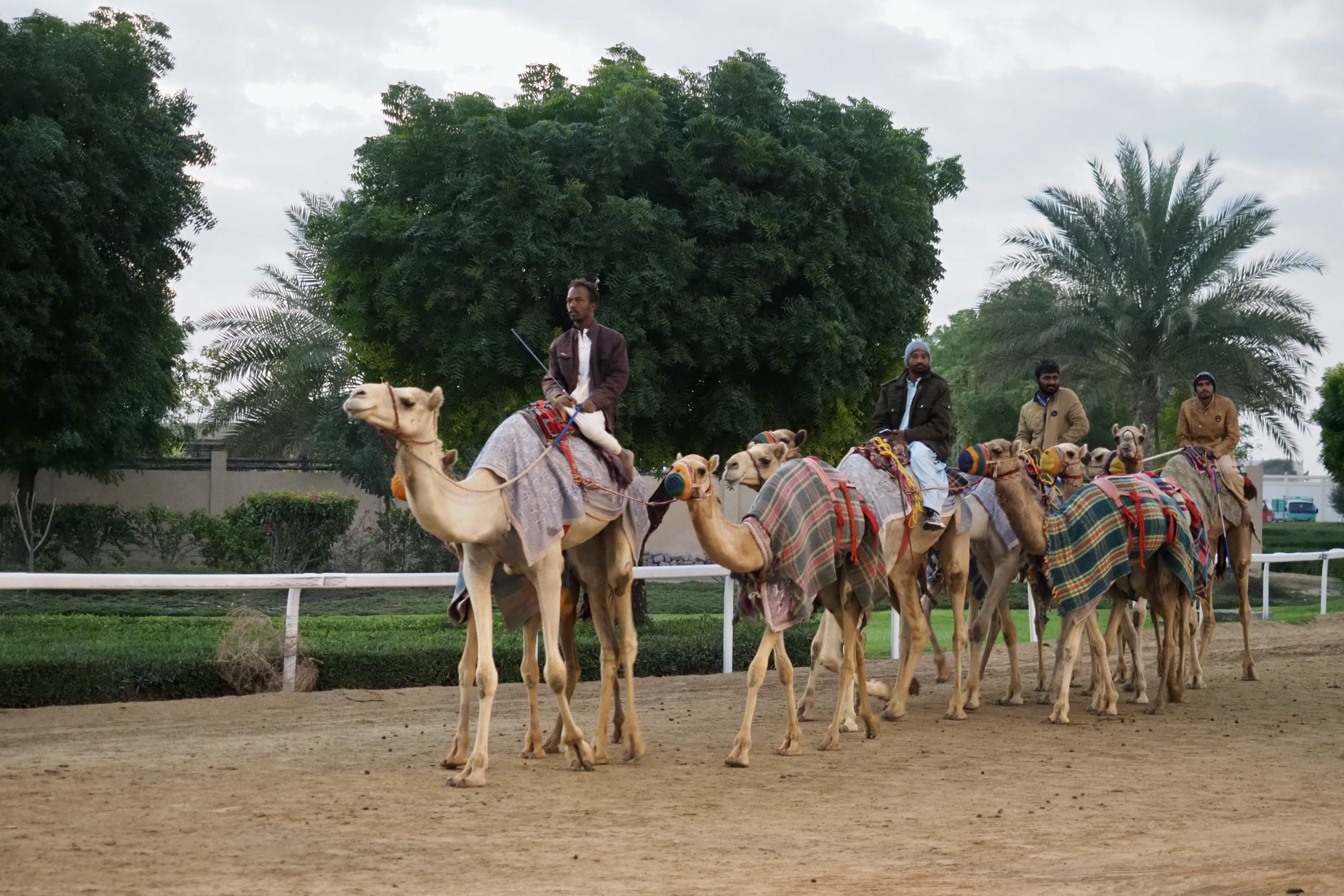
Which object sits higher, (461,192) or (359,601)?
(461,192)

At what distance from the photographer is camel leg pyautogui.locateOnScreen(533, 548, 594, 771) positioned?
28.3ft

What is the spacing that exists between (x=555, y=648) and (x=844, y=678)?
2.64 m

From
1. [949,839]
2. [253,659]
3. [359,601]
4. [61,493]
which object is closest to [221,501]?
[61,493]

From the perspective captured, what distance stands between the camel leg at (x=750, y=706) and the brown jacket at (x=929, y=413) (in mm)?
2911

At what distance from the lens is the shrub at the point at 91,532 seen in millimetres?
27812

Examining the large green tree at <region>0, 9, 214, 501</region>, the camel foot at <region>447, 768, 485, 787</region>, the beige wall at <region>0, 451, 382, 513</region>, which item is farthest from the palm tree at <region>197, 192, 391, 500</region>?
the camel foot at <region>447, 768, 485, 787</region>

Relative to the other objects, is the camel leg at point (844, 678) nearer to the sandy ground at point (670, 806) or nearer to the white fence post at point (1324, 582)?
the sandy ground at point (670, 806)

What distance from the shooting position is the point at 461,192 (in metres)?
16.2

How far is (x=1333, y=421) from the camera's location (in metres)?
42.4

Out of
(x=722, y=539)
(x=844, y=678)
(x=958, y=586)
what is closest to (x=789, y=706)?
(x=844, y=678)

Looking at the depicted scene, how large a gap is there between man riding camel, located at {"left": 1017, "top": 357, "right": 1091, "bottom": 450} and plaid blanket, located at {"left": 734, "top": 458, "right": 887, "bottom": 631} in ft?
12.4

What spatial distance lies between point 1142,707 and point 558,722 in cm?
582

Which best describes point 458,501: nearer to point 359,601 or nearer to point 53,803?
point 53,803

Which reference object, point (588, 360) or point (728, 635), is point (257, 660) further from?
point (728, 635)
